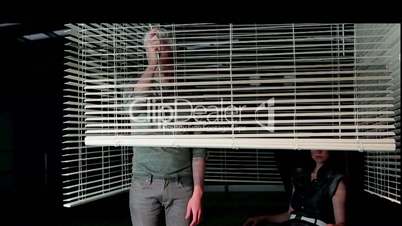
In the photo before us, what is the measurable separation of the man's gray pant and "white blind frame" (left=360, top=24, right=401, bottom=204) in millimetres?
1072

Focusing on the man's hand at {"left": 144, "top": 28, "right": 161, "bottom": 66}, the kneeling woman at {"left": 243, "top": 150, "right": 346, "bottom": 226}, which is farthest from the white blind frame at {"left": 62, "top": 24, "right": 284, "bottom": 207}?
the kneeling woman at {"left": 243, "top": 150, "right": 346, "bottom": 226}

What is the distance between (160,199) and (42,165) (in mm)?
6718

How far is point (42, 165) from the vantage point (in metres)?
8.17

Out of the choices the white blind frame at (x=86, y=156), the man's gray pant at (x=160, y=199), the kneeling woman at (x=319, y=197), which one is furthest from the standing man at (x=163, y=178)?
the kneeling woman at (x=319, y=197)

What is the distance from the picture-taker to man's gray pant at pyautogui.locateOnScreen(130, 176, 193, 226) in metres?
2.00

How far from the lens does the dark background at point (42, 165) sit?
5.97m

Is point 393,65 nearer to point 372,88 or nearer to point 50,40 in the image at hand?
point 372,88

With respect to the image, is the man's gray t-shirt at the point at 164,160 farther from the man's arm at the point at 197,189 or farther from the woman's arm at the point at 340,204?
the woman's arm at the point at 340,204

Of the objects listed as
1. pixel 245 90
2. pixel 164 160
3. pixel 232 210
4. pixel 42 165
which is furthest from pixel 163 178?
pixel 42 165

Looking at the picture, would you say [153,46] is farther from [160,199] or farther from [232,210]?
[232,210]

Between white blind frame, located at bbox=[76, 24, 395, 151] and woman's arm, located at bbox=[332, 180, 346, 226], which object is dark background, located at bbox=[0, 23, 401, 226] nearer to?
woman's arm, located at bbox=[332, 180, 346, 226]

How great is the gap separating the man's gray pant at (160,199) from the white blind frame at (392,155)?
3.52ft
